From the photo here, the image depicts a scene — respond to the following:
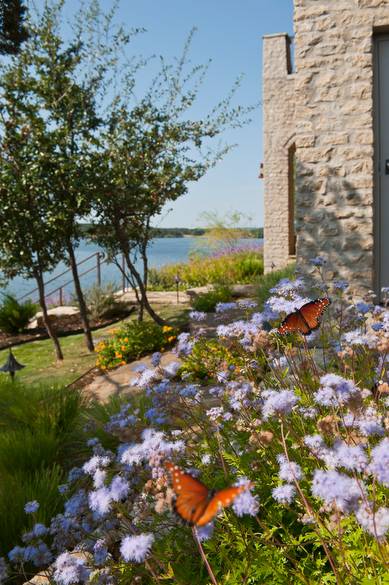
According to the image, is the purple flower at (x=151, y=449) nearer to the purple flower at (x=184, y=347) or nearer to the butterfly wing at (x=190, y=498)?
the butterfly wing at (x=190, y=498)

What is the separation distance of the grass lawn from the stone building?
4292mm

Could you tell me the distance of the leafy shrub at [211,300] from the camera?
967 cm

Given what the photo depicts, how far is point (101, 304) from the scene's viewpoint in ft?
40.5

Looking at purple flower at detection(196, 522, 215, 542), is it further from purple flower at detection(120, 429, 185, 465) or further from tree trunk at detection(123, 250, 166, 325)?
tree trunk at detection(123, 250, 166, 325)

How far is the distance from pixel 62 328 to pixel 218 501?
441 inches

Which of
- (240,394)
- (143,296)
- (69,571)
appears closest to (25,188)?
(143,296)

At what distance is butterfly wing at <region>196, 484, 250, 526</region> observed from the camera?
1.05 meters

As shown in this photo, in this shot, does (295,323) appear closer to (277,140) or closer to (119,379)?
(119,379)

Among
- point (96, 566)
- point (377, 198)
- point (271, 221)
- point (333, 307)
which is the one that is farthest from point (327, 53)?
point (271, 221)

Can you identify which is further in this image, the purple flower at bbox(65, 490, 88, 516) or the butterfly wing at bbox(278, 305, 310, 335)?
the butterfly wing at bbox(278, 305, 310, 335)

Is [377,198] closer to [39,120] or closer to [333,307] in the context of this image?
[333,307]

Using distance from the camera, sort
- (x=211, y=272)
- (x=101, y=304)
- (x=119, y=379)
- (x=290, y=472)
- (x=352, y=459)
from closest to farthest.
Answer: (x=352, y=459), (x=290, y=472), (x=119, y=379), (x=101, y=304), (x=211, y=272)

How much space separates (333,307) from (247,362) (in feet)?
9.23

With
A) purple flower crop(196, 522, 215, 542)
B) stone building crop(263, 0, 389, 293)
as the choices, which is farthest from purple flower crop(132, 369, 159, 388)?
stone building crop(263, 0, 389, 293)
